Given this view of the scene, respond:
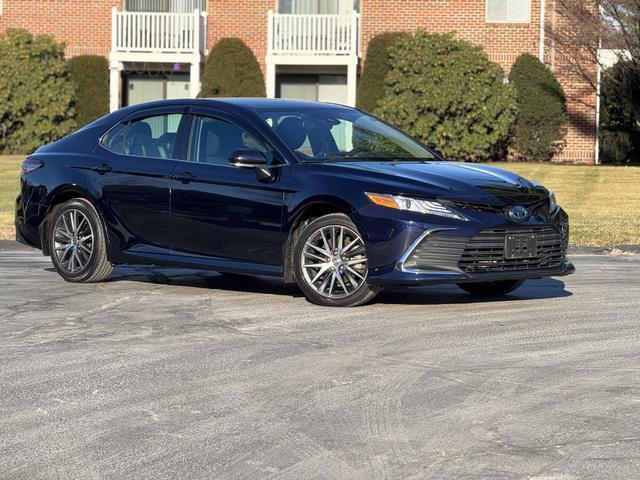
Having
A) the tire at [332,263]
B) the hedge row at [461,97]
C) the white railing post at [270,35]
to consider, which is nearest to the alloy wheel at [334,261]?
the tire at [332,263]

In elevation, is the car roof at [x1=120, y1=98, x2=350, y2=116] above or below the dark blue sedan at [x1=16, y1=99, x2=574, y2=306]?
above

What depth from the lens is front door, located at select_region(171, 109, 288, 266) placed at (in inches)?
430

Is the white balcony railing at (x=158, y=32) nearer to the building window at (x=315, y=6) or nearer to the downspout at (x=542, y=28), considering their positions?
the building window at (x=315, y=6)

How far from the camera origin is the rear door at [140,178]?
11.6 meters

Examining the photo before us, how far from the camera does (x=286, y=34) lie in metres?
37.7

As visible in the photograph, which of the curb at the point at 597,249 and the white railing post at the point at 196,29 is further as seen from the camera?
the white railing post at the point at 196,29

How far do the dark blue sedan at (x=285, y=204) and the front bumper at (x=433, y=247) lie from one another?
0.01 m

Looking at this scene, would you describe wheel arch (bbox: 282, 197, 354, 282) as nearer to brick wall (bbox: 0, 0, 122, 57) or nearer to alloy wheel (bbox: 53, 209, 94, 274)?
alloy wheel (bbox: 53, 209, 94, 274)

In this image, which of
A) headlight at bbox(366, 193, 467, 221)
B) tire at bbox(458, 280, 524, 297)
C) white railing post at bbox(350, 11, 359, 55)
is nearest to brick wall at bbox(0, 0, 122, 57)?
white railing post at bbox(350, 11, 359, 55)

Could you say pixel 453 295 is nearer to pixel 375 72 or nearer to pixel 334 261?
pixel 334 261

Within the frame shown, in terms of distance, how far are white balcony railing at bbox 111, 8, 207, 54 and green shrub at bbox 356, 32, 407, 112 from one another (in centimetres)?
466

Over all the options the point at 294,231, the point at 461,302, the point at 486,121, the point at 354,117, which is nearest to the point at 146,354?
the point at 294,231

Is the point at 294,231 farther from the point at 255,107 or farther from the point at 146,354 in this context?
the point at 146,354

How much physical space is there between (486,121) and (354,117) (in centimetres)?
2247
